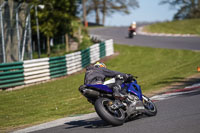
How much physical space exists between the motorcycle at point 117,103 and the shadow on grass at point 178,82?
5.58m

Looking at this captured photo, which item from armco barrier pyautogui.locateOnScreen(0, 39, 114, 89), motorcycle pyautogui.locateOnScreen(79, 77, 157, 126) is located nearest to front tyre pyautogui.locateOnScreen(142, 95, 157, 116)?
motorcycle pyautogui.locateOnScreen(79, 77, 157, 126)

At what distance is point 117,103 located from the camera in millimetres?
7246

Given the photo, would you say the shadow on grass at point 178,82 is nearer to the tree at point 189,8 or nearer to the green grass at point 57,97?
the green grass at point 57,97

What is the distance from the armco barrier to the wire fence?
1990 mm

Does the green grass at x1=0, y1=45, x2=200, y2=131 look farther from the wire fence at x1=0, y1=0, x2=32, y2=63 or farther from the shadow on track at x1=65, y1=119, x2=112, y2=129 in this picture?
the wire fence at x1=0, y1=0, x2=32, y2=63

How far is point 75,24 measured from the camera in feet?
126

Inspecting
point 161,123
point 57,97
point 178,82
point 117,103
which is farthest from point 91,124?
point 178,82

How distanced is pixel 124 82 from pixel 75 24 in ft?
103

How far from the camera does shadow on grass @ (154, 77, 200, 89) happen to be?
44.4 ft

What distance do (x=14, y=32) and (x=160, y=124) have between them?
15.8 m

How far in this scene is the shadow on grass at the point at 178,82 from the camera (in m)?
13.5

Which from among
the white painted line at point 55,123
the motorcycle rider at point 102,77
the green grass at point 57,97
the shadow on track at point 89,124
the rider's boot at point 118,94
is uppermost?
the motorcycle rider at point 102,77

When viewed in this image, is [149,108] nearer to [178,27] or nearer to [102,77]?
[102,77]

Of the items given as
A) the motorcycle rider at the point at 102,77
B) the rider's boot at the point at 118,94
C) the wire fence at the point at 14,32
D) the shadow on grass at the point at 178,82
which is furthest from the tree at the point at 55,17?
the rider's boot at the point at 118,94
